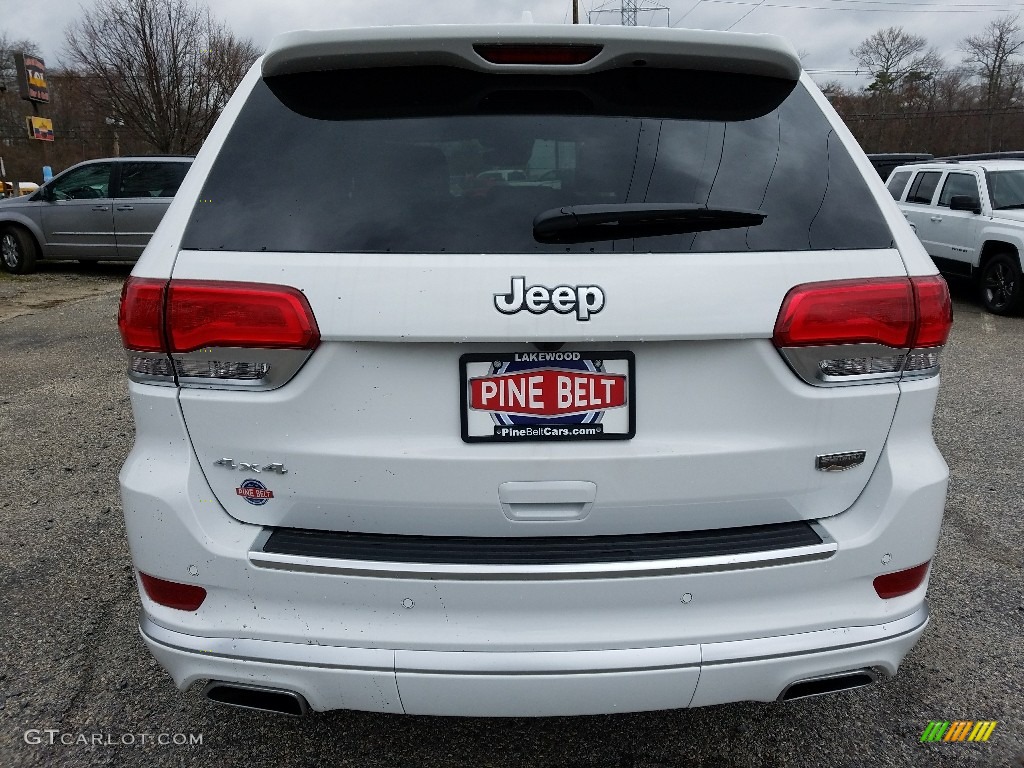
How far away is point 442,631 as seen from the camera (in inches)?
67.1

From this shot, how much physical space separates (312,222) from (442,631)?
977 mm

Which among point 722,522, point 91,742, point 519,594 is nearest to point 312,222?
point 519,594

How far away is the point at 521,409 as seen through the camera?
172 cm

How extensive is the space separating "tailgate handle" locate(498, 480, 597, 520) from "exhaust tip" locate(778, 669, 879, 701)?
65 centimetres

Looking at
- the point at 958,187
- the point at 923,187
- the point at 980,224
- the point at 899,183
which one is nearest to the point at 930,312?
the point at 980,224

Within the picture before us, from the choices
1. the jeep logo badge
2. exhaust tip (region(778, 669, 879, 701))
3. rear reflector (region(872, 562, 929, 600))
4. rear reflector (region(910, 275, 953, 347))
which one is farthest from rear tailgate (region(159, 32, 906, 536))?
exhaust tip (region(778, 669, 879, 701))

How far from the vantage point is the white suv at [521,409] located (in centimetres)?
169

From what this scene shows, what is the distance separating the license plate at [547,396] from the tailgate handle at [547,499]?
11 centimetres

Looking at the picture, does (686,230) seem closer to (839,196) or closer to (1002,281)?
(839,196)

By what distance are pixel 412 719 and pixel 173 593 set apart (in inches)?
38.0

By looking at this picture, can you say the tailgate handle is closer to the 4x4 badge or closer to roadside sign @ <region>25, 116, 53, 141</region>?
the 4x4 badge

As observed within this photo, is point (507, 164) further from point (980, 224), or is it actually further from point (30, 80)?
point (30, 80)

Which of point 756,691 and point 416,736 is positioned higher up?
Result: point 756,691

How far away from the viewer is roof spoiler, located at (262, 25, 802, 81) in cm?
182
